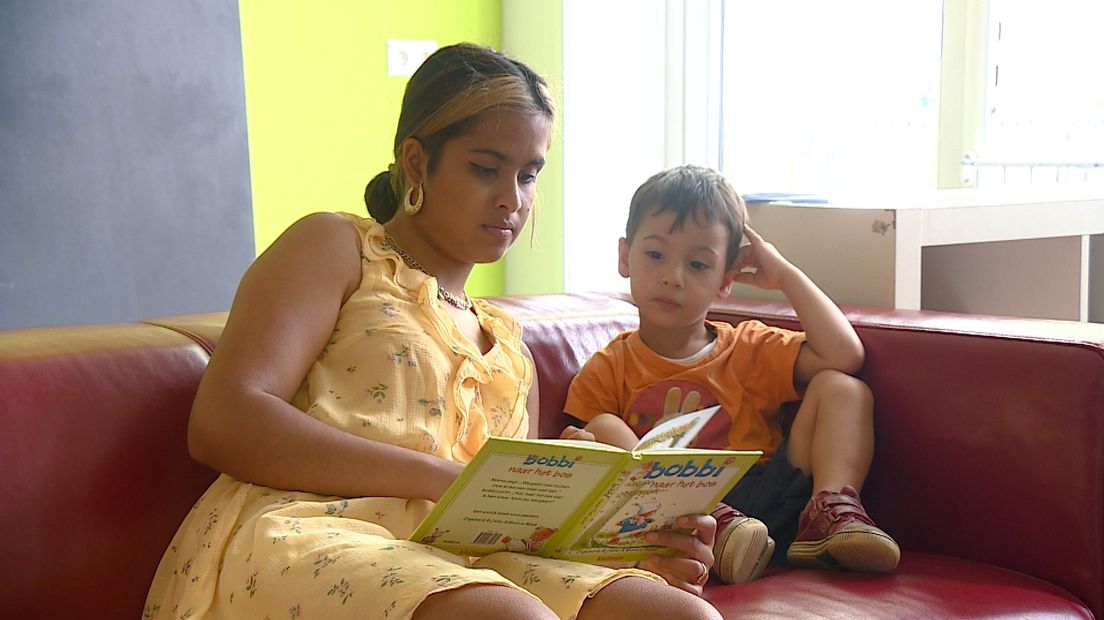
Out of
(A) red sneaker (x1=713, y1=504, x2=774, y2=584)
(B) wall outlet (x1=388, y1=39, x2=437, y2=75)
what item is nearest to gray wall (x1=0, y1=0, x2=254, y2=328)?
(B) wall outlet (x1=388, y1=39, x2=437, y2=75)

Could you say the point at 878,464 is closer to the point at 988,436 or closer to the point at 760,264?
the point at 988,436

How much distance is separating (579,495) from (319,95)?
2.92m

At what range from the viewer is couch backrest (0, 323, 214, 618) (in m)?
1.30

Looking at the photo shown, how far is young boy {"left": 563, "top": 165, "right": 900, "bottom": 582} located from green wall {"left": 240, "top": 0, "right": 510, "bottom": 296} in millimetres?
2163

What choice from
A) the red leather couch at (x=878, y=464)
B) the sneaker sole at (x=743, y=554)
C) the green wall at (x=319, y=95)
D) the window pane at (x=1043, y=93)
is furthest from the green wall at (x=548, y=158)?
the sneaker sole at (x=743, y=554)

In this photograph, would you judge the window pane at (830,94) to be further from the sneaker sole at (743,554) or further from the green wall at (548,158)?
the sneaker sole at (743,554)

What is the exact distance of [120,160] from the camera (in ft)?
9.11

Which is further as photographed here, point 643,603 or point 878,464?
point 878,464

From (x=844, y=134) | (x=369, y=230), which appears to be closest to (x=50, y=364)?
(x=369, y=230)

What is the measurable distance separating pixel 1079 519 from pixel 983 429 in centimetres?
16

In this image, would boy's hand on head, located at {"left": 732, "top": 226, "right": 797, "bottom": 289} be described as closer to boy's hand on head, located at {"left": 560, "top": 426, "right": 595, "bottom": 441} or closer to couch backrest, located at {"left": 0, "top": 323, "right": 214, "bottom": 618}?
boy's hand on head, located at {"left": 560, "top": 426, "right": 595, "bottom": 441}

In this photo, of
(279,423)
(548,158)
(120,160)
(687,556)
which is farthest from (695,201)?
(548,158)

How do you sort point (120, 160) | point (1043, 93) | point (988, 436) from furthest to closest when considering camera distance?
point (1043, 93), point (120, 160), point (988, 436)

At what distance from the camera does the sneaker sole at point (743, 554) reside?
1.52m
